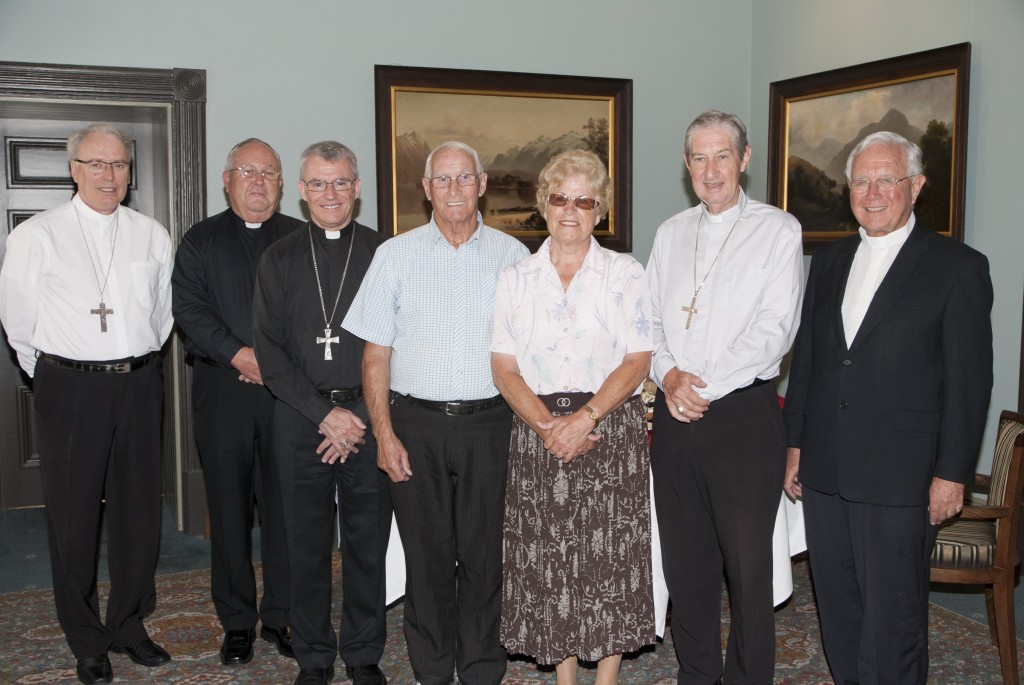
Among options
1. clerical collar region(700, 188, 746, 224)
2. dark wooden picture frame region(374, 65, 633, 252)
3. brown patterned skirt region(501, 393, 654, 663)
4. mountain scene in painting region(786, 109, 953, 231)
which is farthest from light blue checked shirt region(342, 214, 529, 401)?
mountain scene in painting region(786, 109, 953, 231)

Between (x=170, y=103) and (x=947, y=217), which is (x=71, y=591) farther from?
(x=947, y=217)

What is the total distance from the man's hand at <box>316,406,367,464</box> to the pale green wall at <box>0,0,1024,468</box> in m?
2.68

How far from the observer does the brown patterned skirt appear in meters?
3.01

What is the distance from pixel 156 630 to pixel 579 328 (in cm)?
256

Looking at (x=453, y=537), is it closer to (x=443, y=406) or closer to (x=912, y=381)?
(x=443, y=406)

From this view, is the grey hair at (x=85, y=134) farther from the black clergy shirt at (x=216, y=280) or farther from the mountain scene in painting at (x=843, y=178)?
the mountain scene in painting at (x=843, y=178)

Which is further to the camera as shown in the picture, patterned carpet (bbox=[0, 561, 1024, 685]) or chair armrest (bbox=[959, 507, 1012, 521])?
patterned carpet (bbox=[0, 561, 1024, 685])

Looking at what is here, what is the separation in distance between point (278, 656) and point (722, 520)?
6.59 feet

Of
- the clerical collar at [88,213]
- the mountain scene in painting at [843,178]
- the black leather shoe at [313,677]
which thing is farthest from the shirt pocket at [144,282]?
the mountain scene in painting at [843,178]

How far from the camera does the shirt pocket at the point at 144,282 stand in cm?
369

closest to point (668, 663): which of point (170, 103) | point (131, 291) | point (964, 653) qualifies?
point (964, 653)

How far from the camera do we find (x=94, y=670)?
3602 millimetres

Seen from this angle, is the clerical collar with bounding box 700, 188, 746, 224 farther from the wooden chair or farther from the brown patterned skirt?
the wooden chair

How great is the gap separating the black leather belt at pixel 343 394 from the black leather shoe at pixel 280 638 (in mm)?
1162
